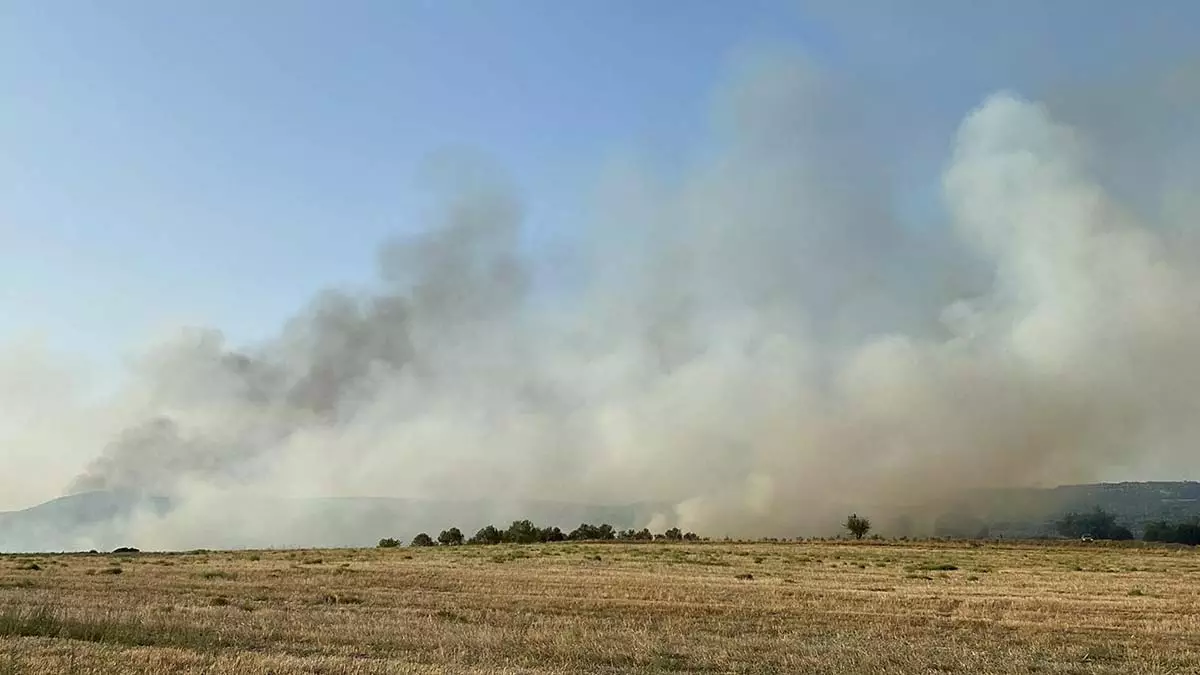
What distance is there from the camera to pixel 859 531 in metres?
139

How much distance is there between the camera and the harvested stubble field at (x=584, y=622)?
1495 cm

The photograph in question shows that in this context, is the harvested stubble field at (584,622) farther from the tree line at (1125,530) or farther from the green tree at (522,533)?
the tree line at (1125,530)

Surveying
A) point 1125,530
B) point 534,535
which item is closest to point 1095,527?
point 1125,530

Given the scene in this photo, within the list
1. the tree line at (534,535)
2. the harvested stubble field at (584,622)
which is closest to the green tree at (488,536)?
the tree line at (534,535)

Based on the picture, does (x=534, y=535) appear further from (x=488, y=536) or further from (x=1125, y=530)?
(x=1125, y=530)

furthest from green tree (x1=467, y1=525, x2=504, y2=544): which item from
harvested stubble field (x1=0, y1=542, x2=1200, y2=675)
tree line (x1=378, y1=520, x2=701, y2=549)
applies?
harvested stubble field (x1=0, y1=542, x2=1200, y2=675)

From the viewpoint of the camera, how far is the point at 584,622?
845 inches

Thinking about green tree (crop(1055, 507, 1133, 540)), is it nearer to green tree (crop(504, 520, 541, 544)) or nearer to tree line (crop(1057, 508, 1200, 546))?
tree line (crop(1057, 508, 1200, 546))

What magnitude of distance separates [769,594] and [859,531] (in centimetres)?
11553

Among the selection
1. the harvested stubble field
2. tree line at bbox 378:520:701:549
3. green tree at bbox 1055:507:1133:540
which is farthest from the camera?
green tree at bbox 1055:507:1133:540

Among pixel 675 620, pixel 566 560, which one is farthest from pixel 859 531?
pixel 675 620

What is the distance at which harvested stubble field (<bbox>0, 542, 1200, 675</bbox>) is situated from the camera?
15.0 m

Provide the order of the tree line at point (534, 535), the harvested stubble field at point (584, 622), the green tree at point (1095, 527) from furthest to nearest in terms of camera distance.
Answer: the green tree at point (1095, 527) < the tree line at point (534, 535) < the harvested stubble field at point (584, 622)

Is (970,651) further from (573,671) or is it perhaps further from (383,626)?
(383,626)
